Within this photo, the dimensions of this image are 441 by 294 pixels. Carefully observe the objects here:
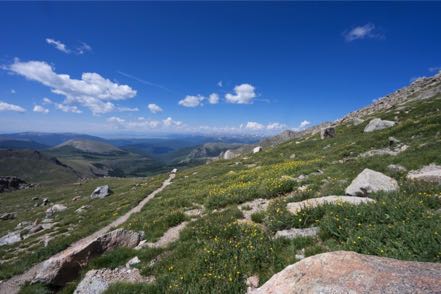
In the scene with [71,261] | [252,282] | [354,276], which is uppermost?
[354,276]

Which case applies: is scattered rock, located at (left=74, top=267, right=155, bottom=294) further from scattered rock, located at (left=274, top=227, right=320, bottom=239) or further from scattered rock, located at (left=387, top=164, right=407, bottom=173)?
scattered rock, located at (left=387, top=164, right=407, bottom=173)

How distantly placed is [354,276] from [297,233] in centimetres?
435

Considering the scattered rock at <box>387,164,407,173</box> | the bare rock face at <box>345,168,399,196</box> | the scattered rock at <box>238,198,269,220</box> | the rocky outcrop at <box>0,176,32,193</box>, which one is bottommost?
the rocky outcrop at <box>0,176,32,193</box>

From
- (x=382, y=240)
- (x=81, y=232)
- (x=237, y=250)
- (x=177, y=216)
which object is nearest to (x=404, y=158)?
(x=382, y=240)

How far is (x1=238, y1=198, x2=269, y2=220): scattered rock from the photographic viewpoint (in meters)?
12.3

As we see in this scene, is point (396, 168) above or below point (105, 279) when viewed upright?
above

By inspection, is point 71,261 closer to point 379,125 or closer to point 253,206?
point 253,206

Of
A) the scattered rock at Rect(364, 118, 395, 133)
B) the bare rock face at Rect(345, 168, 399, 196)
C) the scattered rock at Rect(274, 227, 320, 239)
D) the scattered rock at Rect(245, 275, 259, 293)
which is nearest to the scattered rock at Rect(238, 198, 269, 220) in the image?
the scattered rock at Rect(274, 227, 320, 239)

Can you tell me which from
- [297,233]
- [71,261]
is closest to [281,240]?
[297,233]

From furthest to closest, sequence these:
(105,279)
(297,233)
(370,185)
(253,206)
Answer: (253,206) → (370,185) → (105,279) → (297,233)

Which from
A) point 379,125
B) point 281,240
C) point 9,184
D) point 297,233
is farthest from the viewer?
point 9,184

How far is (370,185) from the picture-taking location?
10422mm

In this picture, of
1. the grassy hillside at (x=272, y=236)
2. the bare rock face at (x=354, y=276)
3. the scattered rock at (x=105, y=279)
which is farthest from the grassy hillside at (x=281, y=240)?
the bare rock face at (x=354, y=276)

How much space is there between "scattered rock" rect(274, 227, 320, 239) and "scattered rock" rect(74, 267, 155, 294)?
179 inches
